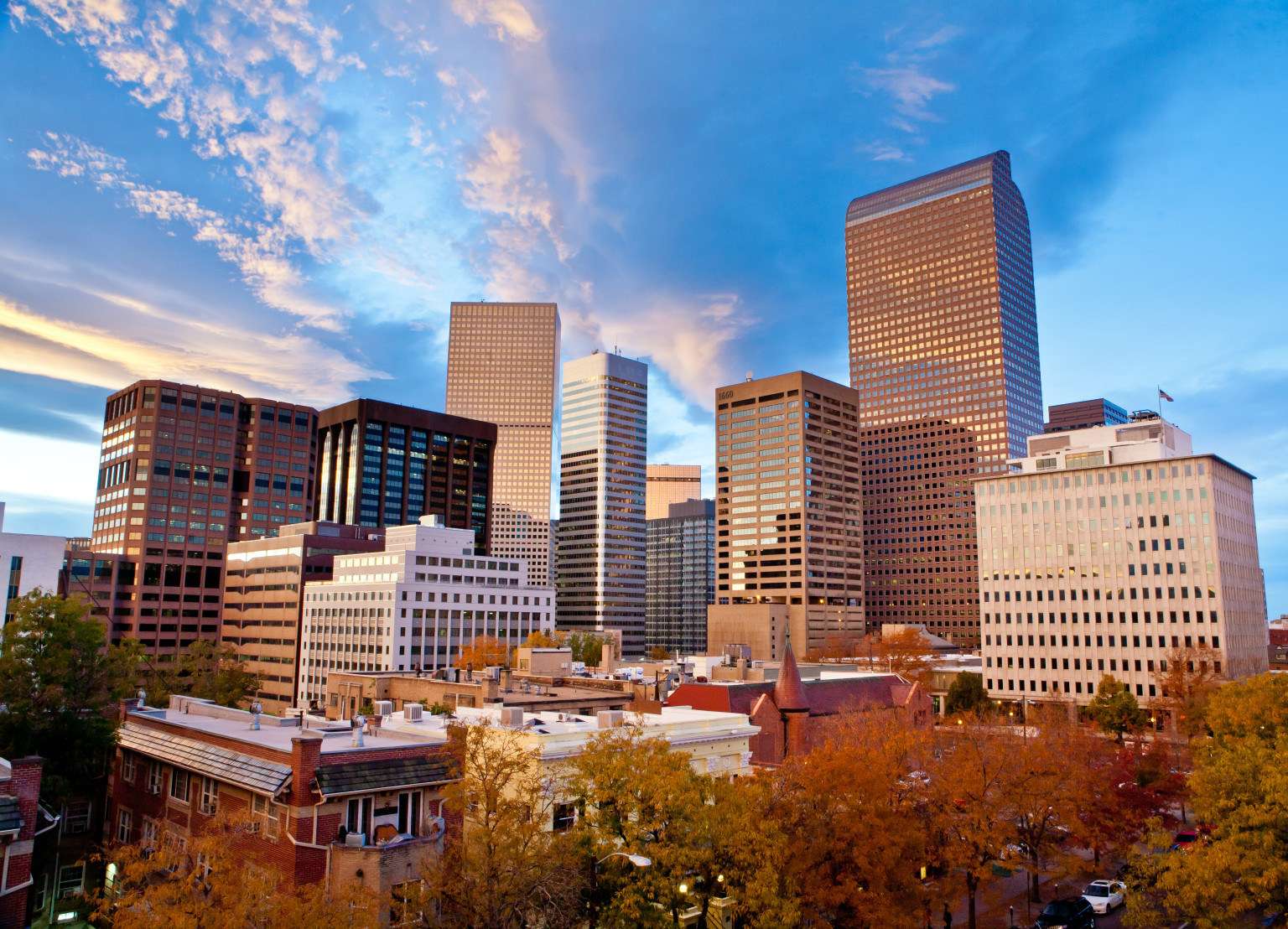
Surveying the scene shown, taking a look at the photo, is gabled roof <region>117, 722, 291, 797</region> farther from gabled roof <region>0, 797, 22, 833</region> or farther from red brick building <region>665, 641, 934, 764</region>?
red brick building <region>665, 641, 934, 764</region>

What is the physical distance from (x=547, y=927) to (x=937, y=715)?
12421cm

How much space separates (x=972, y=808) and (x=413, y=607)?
384ft

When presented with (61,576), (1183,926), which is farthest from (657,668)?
(61,576)

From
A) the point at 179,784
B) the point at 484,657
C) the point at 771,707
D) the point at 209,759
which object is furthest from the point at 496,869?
the point at 484,657

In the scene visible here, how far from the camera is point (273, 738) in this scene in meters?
39.0

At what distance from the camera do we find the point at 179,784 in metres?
40.3

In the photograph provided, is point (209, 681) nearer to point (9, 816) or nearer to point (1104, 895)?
point (9, 816)

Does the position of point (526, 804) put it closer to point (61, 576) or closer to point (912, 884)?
point (912, 884)

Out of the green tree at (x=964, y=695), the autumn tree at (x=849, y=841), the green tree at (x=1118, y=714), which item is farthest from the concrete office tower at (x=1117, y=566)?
the autumn tree at (x=849, y=841)

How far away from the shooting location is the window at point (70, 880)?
44.4 meters

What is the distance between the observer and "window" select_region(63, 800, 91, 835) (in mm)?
49531

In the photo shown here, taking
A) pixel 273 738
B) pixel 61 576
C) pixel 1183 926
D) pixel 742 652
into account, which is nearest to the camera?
pixel 273 738

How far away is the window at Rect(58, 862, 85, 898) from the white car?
58.6 metres

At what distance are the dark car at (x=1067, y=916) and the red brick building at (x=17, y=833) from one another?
49.4 metres
